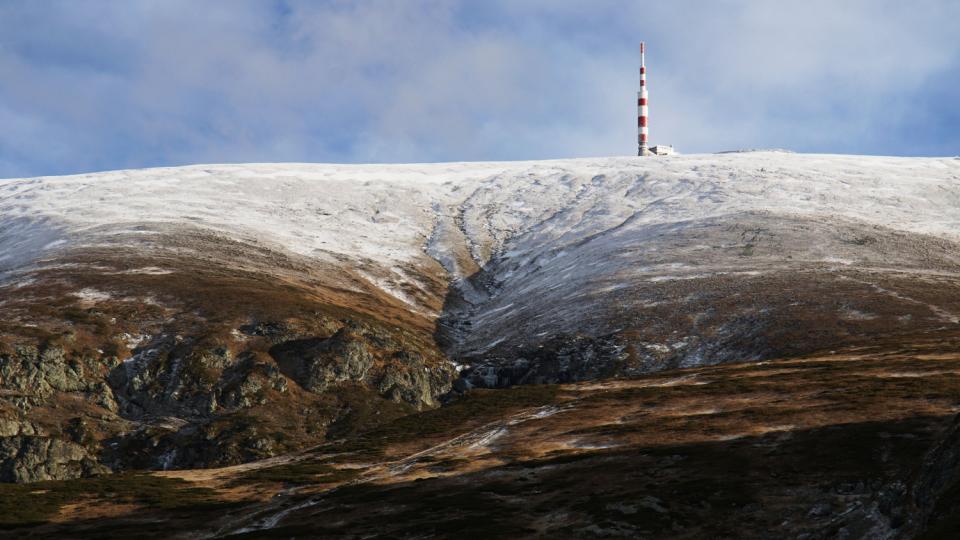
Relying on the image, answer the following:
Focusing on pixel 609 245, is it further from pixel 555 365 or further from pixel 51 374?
pixel 51 374

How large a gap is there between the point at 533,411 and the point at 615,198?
129m

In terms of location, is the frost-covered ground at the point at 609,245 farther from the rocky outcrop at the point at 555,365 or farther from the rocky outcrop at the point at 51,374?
the rocky outcrop at the point at 51,374

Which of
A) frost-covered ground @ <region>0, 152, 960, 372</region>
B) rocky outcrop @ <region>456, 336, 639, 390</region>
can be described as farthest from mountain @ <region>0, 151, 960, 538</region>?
frost-covered ground @ <region>0, 152, 960, 372</region>

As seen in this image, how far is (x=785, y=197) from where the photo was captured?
178m

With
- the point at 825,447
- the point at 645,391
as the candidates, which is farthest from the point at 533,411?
the point at 825,447

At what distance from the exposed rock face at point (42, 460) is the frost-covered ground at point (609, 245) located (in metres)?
49.6

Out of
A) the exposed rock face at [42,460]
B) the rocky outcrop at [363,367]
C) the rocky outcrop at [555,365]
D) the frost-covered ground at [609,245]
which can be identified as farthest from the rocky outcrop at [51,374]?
the rocky outcrop at [555,365]

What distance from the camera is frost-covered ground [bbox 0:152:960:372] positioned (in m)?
118

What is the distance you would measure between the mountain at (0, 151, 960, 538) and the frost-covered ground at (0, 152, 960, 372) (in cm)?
74

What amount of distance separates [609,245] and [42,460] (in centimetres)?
10099

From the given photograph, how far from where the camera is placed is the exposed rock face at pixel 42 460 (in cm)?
7688

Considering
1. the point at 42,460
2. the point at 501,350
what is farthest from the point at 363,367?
the point at 42,460

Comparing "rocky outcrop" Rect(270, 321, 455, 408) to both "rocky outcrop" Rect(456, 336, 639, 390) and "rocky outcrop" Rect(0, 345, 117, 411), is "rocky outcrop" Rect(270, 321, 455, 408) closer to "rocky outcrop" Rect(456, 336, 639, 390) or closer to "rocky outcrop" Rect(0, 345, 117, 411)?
"rocky outcrop" Rect(456, 336, 639, 390)

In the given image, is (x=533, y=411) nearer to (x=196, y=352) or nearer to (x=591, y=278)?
(x=196, y=352)
